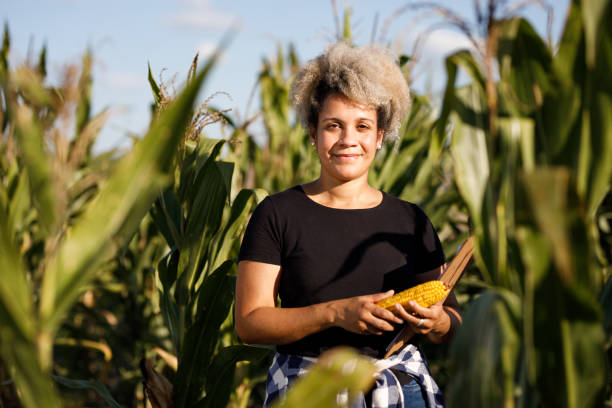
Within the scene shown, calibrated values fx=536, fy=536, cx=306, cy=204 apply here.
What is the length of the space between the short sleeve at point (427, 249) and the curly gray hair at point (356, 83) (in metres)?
0.33

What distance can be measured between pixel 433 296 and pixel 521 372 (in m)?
0.38

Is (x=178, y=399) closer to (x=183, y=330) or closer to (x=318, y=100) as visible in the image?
(x=183, y=330)

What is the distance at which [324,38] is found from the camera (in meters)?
2.82

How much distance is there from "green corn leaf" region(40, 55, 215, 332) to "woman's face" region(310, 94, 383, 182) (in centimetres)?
79

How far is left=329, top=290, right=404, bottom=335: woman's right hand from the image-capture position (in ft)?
3.78

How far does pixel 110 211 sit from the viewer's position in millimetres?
692

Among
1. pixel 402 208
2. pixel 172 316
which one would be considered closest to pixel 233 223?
pixel 172 316

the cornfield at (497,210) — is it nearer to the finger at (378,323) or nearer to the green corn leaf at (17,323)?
the green corn leaf at (17,323)

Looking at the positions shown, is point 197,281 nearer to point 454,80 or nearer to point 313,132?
point 313,132

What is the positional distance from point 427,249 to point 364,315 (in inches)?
17.3

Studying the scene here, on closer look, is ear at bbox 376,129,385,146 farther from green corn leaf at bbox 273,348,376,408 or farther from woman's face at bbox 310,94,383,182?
green corn leaf at bbox 273,348,376,408

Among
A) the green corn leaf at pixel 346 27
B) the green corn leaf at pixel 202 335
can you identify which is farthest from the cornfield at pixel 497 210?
the green corn leaf at pixel 346 27

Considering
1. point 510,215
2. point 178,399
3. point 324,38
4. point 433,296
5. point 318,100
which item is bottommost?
point 178,399

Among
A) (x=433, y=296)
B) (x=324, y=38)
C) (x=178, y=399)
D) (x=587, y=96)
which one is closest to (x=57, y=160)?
(x=587, y=96)
